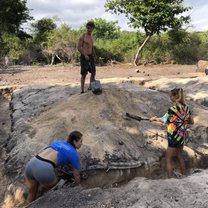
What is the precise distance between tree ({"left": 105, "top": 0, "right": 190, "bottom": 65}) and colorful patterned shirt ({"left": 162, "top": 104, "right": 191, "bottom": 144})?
484 inches

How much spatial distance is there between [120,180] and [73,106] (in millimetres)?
1879

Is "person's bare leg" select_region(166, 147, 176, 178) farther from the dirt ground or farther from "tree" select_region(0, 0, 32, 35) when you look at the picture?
"tree" select_region(0, 0, 32, 35)

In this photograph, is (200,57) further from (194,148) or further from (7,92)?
(194,148)

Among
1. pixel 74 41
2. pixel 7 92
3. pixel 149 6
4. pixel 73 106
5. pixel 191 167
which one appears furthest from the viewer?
pixel 74 41

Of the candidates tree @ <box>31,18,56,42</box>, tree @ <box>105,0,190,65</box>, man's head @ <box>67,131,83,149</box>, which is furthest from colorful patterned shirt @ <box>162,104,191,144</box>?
tree @ <box>31,18,56,42</box>

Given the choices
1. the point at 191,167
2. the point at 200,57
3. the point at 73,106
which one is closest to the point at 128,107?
the point at 73,106

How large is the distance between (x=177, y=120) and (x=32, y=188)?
2.13 meters

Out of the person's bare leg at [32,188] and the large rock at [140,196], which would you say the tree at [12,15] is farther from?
the large rock at [140,196]

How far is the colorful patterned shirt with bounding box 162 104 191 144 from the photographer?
5.00m

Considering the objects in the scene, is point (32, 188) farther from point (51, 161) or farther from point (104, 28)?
point (104, 28)

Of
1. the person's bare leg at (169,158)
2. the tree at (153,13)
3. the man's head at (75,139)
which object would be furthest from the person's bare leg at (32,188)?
the tree at (153,13)

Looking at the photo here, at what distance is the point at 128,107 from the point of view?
6.75 meters

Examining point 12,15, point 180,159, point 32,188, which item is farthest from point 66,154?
point 12,15

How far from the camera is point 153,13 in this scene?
16.8 m
